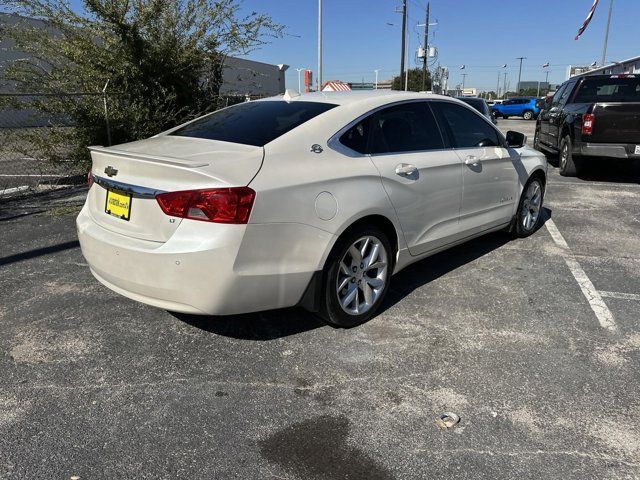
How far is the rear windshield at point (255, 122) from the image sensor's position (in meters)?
3.33

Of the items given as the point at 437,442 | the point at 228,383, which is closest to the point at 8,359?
the point at 228,383

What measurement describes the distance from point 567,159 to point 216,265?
353 inches

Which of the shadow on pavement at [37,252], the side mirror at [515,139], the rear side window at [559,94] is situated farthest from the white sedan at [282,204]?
the rear side window at [559,94]

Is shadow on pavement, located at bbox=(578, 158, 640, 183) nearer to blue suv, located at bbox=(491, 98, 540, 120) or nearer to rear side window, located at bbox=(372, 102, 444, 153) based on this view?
rear side window, located at bbox=(372, 102, 444, 153)

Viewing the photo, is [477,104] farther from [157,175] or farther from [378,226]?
[157,175]

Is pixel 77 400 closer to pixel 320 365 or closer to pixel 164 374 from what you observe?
pixel 164 374

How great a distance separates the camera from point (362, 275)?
355 cm

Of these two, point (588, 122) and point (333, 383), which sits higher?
point (588, 122)

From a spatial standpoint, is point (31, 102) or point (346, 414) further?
point (31, 102)

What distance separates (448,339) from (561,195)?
5963mm

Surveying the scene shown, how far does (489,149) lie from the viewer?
4824 mm

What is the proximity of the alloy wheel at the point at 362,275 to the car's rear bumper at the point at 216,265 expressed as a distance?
34 centimetres

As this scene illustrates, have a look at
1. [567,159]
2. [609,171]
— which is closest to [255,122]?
[567,159]

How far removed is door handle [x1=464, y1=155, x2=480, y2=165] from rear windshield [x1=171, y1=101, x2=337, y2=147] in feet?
4.82
